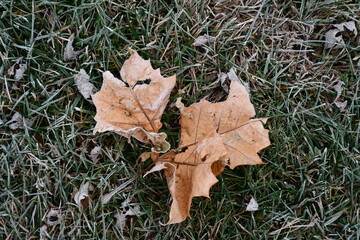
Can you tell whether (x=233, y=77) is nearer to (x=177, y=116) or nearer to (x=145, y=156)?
(x=177, y=116)

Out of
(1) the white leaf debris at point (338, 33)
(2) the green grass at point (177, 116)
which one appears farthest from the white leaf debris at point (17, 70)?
(1) the white leaf debris at point (338, 33)

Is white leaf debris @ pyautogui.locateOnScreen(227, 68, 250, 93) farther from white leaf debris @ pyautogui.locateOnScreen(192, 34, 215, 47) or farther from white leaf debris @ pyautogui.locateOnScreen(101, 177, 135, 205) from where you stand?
white leaf debris @ pyautogui.locateOnScreen(101, 177, 135, 205)

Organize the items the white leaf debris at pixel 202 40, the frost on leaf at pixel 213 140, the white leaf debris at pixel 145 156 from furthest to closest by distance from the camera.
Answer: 1. the white leaf debris at pixel 202 40
2. the white leaf debris at pixel 145 156
3. the frost on leaf at pixel 213 140

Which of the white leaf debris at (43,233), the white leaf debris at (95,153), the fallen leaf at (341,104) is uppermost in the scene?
the fallen leaf at (341,104)

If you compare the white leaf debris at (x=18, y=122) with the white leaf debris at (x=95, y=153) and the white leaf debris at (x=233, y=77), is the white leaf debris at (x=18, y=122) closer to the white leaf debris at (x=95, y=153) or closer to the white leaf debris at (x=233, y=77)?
the white leaf debris at (x=95, y=153)

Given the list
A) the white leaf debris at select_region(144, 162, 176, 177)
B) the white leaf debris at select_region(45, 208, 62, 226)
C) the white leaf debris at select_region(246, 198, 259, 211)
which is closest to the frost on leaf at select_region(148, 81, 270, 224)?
the white leaf debris at select_region(144, 162, 176, 177)

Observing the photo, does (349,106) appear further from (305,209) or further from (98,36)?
(98,36)

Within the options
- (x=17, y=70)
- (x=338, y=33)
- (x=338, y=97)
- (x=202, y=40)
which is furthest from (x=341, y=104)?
(x=17, y=70)
